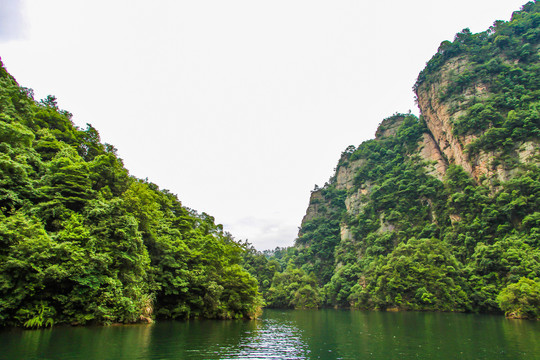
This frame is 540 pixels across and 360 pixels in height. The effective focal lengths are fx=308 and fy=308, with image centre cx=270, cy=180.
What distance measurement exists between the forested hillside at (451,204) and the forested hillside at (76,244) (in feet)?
120

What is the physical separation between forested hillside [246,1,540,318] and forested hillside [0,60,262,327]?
120 feet

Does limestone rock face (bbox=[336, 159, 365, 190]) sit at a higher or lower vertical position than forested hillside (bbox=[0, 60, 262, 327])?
higher

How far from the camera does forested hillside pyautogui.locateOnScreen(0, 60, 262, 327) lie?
17000mm

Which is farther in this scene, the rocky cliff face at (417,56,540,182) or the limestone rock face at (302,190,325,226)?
the limestone rock face at (302,190,325,226)

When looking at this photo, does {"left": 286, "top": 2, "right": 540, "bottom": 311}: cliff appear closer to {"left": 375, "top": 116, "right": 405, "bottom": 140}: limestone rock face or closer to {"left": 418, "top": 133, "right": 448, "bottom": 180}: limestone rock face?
{"left": 418, "top": 133, "right": 448, "bottom": 180}: limestone rock face

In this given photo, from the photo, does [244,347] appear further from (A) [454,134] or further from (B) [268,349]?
(A) [454,134]

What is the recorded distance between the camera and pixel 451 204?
207 feet

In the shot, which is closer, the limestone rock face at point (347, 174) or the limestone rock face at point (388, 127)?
the limestone rock face at point (347, 174)

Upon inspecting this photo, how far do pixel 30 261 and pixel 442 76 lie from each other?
92.7m

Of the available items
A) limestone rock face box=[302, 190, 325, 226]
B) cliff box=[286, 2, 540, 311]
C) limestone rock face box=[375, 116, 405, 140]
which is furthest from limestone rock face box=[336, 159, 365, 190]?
limestone rock face box=[375, 116, 405, 140]

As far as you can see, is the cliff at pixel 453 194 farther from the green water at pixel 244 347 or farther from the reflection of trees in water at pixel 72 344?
the reflection of trees in water at pixel 72 344

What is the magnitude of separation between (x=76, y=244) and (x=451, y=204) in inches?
2599

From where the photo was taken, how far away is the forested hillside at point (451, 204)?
156 feet

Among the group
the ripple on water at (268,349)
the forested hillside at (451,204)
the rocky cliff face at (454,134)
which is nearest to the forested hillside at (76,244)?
the ripple on water at (268,349)
